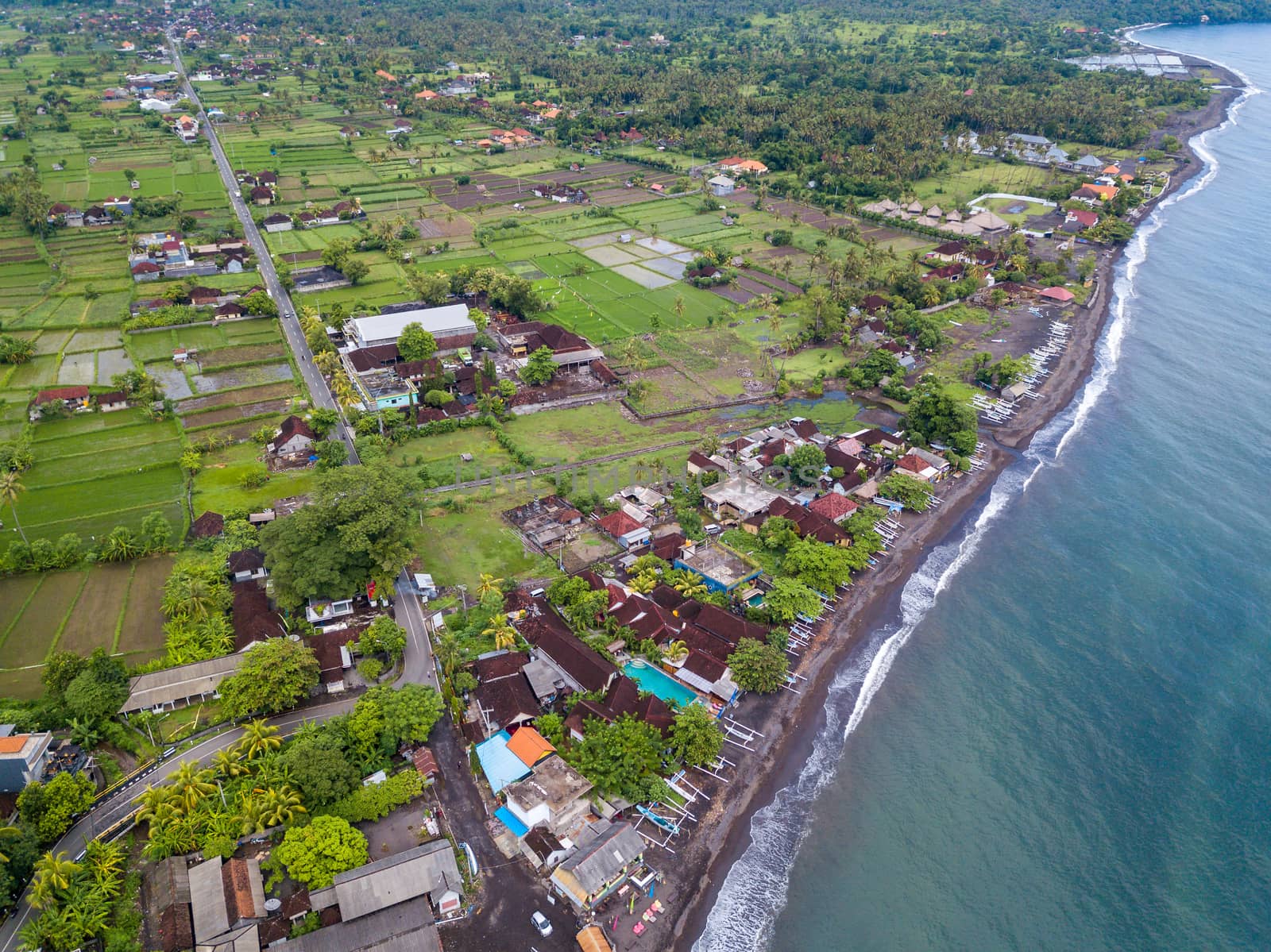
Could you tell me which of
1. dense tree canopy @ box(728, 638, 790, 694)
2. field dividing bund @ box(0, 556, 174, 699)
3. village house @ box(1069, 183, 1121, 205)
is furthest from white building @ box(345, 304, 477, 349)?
village house @ box(1069, 183, 1121, 205)

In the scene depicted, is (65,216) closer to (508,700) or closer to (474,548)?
(474,548)

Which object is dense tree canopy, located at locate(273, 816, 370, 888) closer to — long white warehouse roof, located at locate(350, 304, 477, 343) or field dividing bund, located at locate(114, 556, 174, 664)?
field dividing bund, located at locate(114, 556, 174, 664)

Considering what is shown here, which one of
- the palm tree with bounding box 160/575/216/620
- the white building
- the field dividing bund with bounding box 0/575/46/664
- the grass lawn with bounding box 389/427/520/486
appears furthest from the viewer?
the white building

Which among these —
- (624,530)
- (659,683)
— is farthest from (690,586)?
(659,683)

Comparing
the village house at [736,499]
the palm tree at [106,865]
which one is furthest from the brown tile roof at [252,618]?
the village house at [736,499]

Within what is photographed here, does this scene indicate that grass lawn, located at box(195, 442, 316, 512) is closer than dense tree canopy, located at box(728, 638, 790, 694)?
No

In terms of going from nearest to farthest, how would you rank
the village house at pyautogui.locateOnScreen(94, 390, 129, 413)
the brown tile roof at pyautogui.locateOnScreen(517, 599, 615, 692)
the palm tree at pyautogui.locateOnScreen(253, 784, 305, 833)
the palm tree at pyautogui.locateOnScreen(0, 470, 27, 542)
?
the palm tree at pyautogui.locateOnScreen(253, 784, 305, 833) < the brown tile roof at pyautogui.locateOnScreen(517, 599, 615, 692) < the palm tree at pyautogui.locateOnScreen(0, 470, 27, 542) < the village house at pyautogui.locateOnScreen(94, 390, 129, 413)
